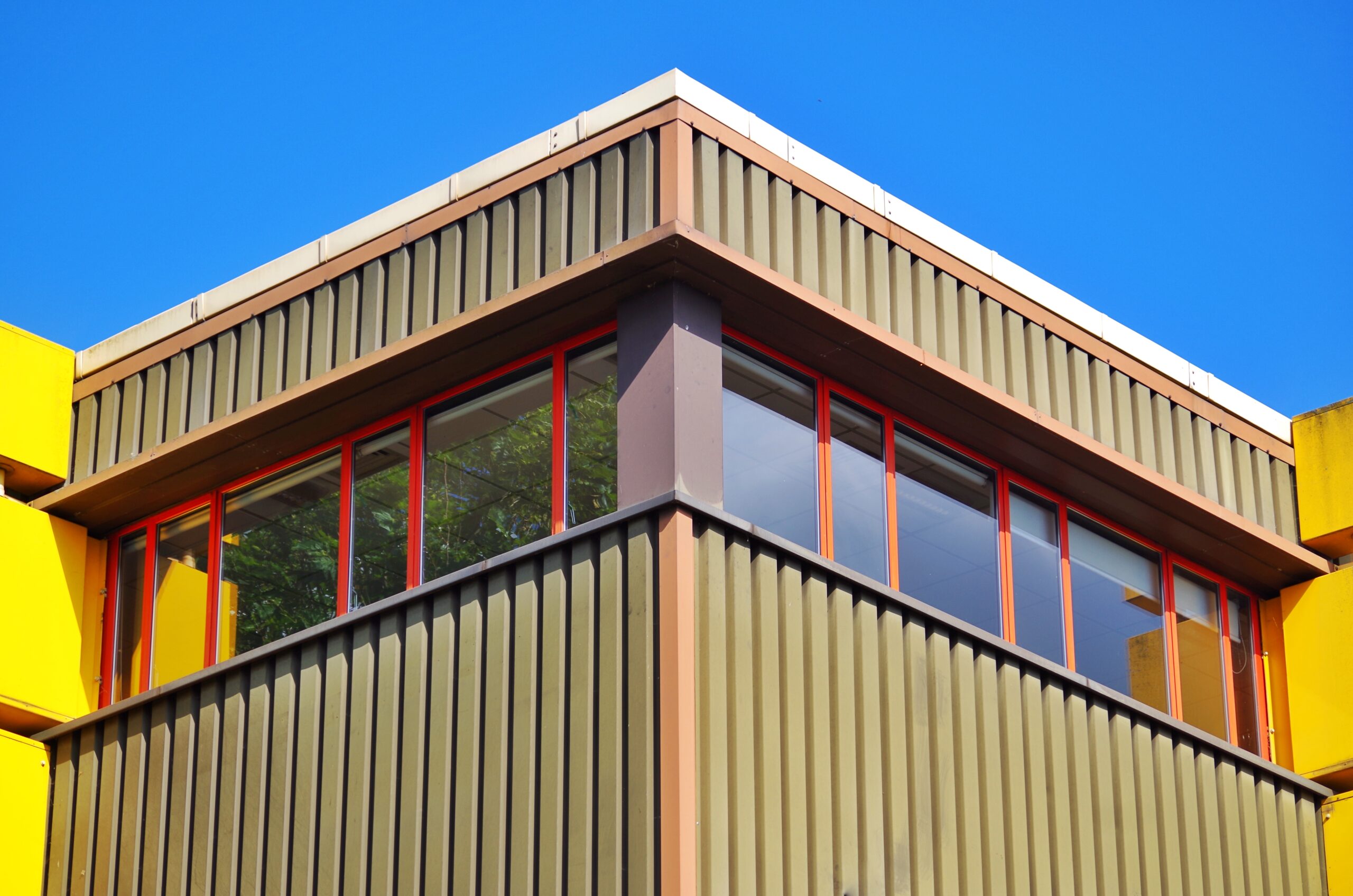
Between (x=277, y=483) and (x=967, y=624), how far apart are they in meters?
4.86

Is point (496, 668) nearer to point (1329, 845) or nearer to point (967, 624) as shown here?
point (967, 624)

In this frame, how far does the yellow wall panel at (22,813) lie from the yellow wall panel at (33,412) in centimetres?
189

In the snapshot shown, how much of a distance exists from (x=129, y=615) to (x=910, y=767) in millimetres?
5977

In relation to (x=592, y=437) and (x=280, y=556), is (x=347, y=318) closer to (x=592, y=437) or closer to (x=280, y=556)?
(x=280, y=556)

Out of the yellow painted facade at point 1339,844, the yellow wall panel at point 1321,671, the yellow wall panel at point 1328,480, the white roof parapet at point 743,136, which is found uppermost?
the white roof parapet at point 743,136

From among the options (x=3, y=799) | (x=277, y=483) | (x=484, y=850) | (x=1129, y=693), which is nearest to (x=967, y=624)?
(x=1129, y=693)

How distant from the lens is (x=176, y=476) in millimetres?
13203

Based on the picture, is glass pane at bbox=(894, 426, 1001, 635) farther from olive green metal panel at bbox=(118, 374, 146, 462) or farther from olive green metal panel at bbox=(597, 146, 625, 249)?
olive green metal panel at bbox=(118, 374, 146, 462)

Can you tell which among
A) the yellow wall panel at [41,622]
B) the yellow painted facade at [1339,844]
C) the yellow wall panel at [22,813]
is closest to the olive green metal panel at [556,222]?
the yellow wall panel at [41,622]

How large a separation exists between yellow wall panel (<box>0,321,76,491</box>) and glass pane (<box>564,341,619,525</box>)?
14.5 ft

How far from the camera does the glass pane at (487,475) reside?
37.2 ft

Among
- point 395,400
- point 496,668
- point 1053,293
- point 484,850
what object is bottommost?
point 484,850

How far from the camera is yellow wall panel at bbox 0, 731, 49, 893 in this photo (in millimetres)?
12477

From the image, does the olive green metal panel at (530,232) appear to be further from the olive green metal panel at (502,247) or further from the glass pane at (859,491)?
the glass pane at (859,491)
